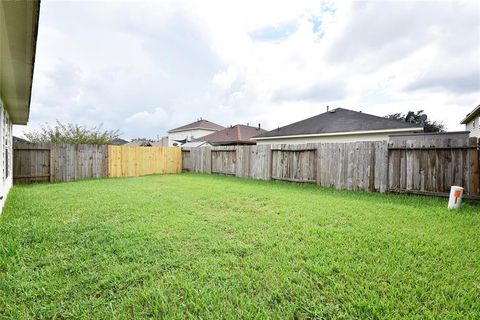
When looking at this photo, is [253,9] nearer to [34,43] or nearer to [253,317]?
[34,43]

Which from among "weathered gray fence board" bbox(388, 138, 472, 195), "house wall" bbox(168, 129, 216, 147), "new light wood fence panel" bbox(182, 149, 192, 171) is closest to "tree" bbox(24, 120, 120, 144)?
"new light wood fence panel" bbox(182, 149, 192, 171)

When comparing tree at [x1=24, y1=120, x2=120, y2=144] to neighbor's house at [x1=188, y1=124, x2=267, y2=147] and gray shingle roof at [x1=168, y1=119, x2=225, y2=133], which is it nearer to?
neighbor's house at [x1=188, y1=124, x2=267, y2=147]

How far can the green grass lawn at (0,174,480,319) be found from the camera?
5.83 feet

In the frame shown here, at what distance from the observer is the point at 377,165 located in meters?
6.66

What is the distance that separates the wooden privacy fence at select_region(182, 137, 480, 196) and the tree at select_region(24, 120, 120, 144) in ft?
34.1

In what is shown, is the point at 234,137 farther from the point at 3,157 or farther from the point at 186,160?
the point at 3,157

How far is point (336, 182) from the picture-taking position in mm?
7527

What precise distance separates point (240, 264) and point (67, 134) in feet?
52.7

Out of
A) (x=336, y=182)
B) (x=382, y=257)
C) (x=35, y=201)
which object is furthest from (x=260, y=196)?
(x=35, y=201)

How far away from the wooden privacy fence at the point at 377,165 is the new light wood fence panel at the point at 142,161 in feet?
17.6

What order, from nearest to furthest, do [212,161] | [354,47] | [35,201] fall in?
[35,201] → [354,47] → [212,161]

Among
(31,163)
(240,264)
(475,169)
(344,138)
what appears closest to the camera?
(240,264)

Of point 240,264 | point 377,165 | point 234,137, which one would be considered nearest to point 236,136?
point 234,137

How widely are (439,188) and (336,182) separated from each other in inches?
101
